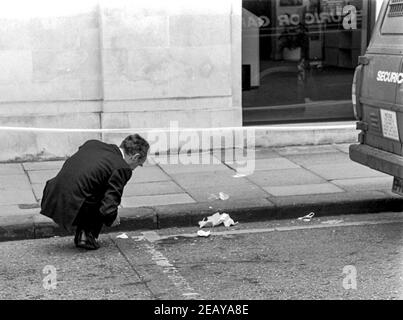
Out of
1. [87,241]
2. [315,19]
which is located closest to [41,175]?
[87,241]

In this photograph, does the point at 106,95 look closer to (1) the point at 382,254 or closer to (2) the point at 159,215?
(2) the point at 159,215

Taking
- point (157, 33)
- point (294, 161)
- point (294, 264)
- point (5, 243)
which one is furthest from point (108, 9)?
point (294, 264)

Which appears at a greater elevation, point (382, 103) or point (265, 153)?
point (382, 103)

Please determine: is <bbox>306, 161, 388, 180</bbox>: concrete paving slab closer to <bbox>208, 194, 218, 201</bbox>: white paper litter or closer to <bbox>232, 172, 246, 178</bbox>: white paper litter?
<bbox>232, 172, 246, 178</bbox>: white paper litter

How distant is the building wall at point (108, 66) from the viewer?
9.72 meters

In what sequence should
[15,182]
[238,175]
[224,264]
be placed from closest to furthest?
[224,264] < [15,182] < [238,175]

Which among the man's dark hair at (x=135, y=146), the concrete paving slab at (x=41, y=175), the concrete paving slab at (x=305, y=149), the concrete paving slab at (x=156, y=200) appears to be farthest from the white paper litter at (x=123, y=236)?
the concrete paving slab at (x=305, y=149)

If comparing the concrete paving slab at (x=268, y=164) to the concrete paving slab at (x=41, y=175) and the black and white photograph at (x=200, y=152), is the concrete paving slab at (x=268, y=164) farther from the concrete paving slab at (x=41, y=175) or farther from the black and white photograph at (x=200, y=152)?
the concrete paving slab at (x=41, y=175)

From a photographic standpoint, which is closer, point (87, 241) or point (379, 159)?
point (87, 241)

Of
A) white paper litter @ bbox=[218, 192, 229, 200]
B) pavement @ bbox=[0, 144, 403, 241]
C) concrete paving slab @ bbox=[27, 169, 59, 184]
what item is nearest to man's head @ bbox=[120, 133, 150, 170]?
Answer: pavement @ bbox=[0, 144, 403, 241]

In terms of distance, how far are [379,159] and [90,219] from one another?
2732mm

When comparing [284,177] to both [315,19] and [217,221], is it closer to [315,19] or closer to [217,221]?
[217,221]

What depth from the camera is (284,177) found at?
8.91m

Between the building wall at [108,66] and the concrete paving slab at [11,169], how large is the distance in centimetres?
19
